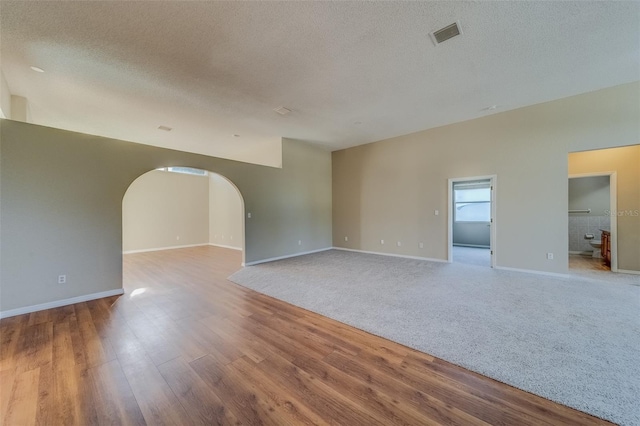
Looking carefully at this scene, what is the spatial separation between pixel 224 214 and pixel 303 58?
651 cm

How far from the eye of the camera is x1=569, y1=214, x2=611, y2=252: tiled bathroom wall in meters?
5.71

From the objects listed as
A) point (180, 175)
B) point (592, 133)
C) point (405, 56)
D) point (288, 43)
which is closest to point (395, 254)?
point (592, 133)

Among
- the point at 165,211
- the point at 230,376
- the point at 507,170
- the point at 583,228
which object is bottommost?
the point at 230,376

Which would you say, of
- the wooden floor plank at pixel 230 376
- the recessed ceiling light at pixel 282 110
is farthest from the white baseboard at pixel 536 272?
the recessed ceiling light at pixel 282 110

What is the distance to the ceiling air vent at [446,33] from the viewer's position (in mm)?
2395

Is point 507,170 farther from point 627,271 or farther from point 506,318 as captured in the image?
point 506,318

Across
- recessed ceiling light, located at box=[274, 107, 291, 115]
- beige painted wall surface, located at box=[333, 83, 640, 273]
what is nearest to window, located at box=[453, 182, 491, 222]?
beige painted wall surface, located at box=[333, 83, 640, 273]

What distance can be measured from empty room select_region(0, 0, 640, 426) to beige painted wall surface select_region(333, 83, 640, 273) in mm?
38

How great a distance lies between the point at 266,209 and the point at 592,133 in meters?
6.60

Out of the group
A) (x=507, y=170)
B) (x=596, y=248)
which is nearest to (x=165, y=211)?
(x=507, y=170)

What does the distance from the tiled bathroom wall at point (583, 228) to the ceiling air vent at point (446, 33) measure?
21.8 ft

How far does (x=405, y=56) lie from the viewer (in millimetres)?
2850

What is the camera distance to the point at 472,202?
26.6ft

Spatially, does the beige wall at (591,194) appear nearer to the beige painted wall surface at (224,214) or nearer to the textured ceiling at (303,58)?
the textured ceiling at (303,58)
